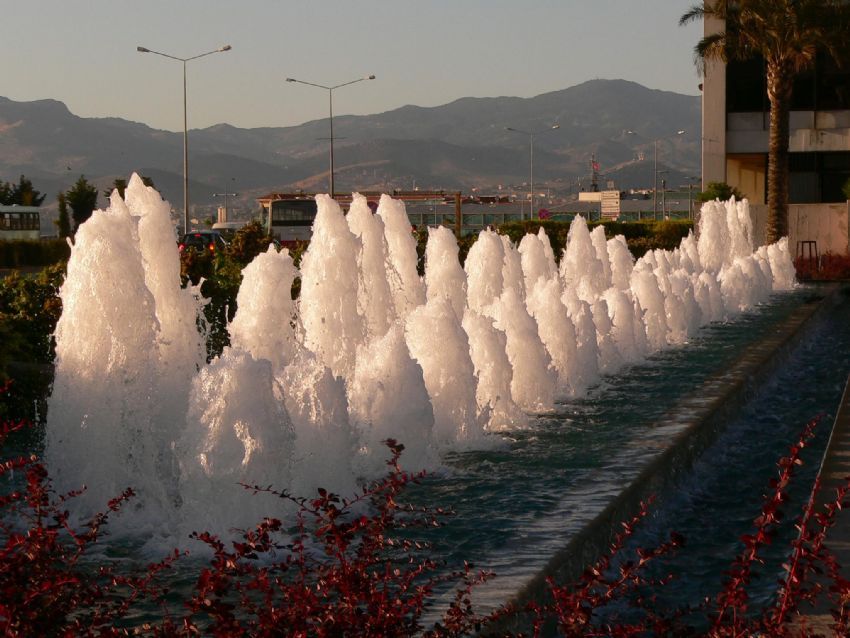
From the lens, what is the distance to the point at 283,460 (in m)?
7.06

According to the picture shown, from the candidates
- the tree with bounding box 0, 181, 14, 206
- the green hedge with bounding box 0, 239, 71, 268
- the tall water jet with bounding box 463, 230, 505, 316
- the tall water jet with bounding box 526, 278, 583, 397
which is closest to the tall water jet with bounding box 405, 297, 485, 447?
the tall water jet with bounding box 526, 278, 583, 397

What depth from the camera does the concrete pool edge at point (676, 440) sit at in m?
5.88

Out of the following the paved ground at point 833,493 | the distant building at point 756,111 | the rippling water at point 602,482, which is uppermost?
the distant building at point 756,111

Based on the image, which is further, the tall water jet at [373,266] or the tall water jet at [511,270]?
the tall water jet at [511,270]

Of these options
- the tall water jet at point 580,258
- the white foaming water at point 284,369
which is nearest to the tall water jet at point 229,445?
the white foaming water at point 284,369

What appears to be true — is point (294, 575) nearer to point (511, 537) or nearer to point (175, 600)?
point (175, 600)

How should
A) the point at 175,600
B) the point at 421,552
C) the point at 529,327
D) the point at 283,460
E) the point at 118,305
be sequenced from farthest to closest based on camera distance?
the point at 529,327, the point at 118,305, the point at 283,460, the point at 421,552, the point at 175,600

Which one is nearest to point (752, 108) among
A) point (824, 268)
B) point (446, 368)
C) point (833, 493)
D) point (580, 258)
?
point (824, 268)

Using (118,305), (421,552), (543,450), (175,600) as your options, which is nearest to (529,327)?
(543,450)

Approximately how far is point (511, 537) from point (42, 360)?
7.29m

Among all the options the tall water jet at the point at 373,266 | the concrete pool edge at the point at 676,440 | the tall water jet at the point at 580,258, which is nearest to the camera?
the concrete pool edge at the point at 676,440

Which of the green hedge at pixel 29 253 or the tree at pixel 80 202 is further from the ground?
the tree at pixel 80 202

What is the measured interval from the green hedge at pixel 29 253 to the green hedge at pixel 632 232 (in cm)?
1911

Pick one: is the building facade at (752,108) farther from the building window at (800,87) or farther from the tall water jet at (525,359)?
the tall water jet at (525,359)
